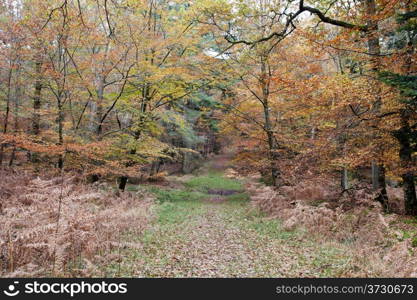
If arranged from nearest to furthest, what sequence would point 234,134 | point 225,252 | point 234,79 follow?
point 225,252 → point 234,79 → point 234,134

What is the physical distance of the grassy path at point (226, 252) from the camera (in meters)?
5.26

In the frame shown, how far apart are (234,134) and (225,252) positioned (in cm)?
1302

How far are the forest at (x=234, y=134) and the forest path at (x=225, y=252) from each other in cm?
5

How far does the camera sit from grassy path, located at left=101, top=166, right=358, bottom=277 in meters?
5.26

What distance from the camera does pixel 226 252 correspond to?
662 cm

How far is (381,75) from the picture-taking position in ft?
21.9

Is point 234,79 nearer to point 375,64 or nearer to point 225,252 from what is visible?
point 375,64

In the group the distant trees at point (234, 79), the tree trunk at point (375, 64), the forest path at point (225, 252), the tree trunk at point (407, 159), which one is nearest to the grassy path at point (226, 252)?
the forest path at point (225, 252)

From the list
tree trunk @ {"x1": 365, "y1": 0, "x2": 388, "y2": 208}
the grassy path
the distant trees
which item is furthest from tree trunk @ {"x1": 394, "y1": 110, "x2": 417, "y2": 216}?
the grassy path

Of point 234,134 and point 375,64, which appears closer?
point 375,64

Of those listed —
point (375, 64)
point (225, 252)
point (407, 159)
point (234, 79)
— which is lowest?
point (225, 252)

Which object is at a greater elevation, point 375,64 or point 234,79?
point 234,79

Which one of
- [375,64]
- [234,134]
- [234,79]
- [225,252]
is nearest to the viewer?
[225,252]

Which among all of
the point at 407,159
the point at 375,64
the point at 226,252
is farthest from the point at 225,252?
the point at 375,64
